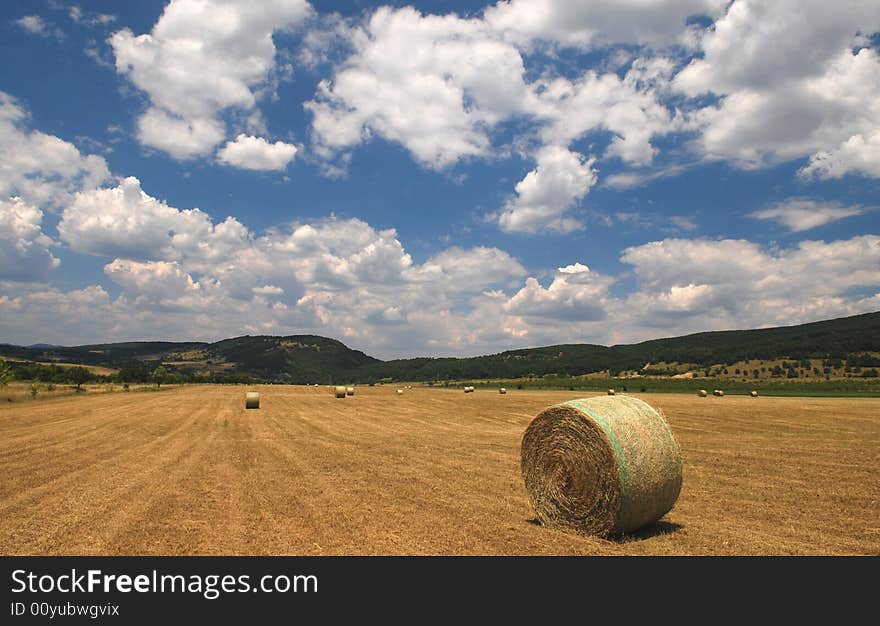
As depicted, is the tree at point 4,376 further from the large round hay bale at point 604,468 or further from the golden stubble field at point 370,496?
the large round hay bale at point 604,468

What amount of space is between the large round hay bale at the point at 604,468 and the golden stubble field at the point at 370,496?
45cm

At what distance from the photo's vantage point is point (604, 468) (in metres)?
10.2

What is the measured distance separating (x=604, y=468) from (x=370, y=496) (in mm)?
5464

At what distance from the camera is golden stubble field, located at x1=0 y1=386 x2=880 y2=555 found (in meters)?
9.35

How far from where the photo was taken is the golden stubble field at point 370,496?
368 inches

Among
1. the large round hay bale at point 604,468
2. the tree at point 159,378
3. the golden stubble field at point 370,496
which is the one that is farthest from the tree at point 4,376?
the large round hay bale at point 604,468

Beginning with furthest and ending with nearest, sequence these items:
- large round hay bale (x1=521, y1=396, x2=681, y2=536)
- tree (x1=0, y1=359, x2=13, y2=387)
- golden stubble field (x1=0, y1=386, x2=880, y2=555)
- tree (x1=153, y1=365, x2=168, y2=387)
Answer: tree (x1=153, y1=365, x2=168, y2=387), tree (x1=0, y1=359, x2=13, y2=387), large round hay bale (x1=521, y1=396, x2=681, y2=536), golden stubble field (x1=0, y1=386, x2=880, y2=555)

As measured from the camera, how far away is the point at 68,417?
36.9 metres

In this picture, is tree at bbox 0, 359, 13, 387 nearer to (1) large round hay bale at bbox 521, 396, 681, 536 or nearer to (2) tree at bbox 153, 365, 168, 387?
(2) tree at bbox 153, 365, 168, 387

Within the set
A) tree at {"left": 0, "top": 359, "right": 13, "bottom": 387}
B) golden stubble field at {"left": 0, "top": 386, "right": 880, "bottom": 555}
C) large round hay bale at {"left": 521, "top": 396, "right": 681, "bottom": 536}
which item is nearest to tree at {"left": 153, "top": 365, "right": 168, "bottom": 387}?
tree at {"left": 0, "top": 359, "right": 13, "bottom": 387}

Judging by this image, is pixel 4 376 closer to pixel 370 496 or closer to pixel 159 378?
pixel 159 378

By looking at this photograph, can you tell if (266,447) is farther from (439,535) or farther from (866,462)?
(866,462)

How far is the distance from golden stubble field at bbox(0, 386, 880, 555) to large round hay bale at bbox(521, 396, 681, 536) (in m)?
0.45
